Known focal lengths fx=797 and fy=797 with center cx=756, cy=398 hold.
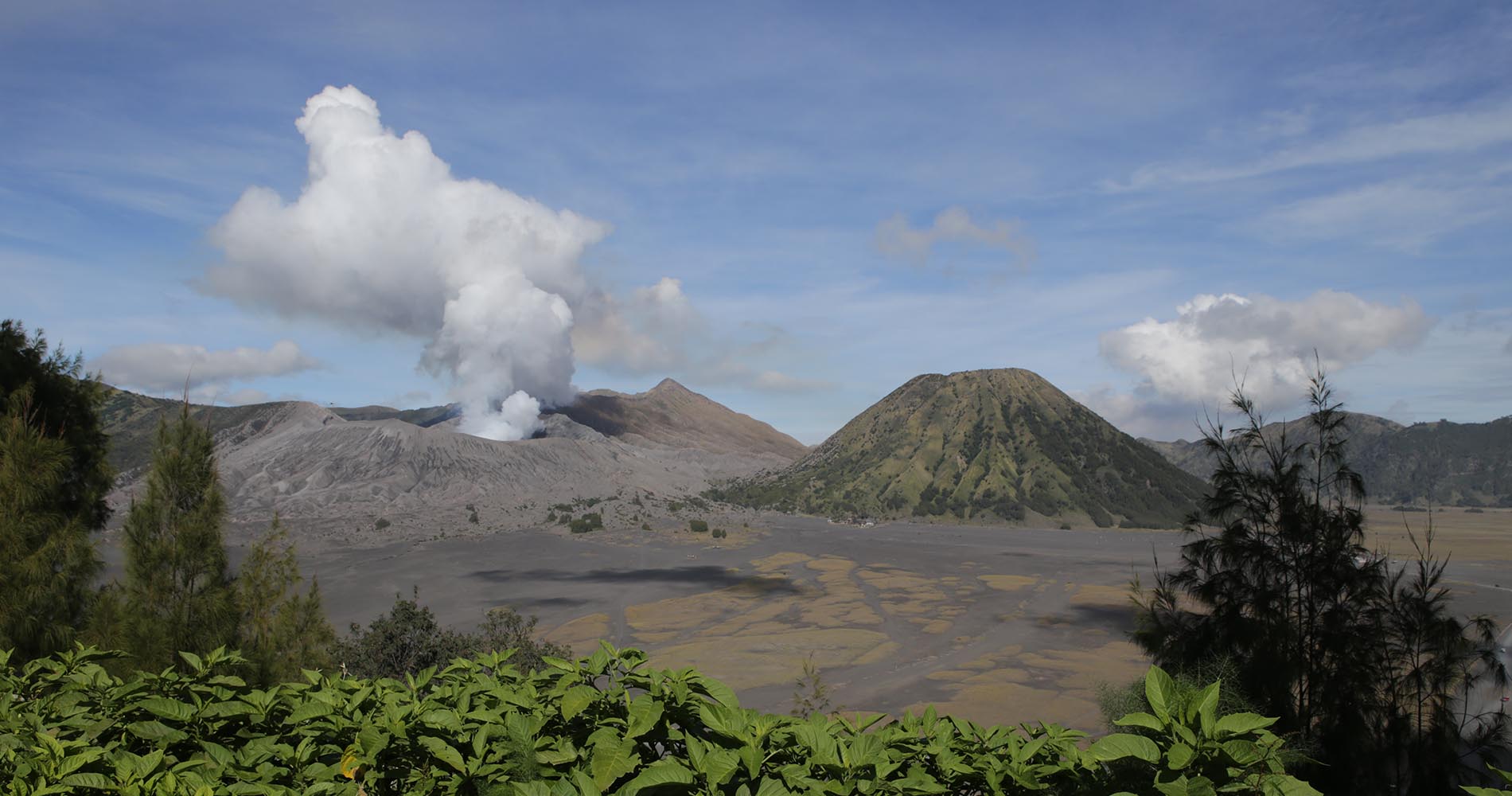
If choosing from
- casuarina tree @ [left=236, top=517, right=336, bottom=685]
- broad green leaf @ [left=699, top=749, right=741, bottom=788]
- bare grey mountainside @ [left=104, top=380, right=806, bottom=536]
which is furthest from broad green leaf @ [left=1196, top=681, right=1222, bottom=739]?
bare grey mountainside @ [left=104, top=380, right=806, bottom=536]

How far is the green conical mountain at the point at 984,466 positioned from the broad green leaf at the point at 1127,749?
103435mm

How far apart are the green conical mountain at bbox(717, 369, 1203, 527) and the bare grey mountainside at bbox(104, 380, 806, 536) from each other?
2195 centimetres

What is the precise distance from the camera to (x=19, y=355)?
1752 cm

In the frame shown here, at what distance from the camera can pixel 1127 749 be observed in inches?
91.1

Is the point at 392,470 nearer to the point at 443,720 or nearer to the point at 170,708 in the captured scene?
the point at 170,708

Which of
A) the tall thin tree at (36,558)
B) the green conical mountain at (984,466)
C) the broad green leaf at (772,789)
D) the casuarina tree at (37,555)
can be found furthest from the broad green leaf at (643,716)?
the green conical mountain at (984,466)

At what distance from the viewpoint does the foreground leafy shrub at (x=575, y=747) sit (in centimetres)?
235

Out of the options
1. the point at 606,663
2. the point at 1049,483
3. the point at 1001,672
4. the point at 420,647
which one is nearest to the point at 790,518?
the point at 1049,483

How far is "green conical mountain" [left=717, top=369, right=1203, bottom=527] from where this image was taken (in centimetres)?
10550

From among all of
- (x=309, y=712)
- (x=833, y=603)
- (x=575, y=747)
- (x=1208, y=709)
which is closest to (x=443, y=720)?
(x=575, y=747)

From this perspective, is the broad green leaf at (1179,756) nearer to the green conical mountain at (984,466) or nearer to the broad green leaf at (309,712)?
the broad green leaf at (309,712)

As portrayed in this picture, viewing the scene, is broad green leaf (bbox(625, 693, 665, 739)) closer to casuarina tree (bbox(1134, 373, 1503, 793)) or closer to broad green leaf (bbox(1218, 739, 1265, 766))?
broad green leaf (bbox(1218, 739, 1265, 766))

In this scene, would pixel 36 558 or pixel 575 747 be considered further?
pixel 36 558

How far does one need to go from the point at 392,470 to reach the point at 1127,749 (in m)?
94.9
